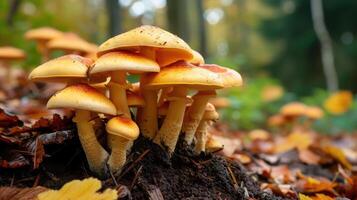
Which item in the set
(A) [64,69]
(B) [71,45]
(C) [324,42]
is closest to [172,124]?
(A) [64,69]

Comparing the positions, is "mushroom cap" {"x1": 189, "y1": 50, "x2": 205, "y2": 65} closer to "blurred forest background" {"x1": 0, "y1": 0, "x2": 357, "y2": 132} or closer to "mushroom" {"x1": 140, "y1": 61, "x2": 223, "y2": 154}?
"mushroom" {"x1": 140, "y1": 61, "x2": 223, "y2": 154}

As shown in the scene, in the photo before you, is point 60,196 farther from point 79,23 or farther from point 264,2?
point 264,2

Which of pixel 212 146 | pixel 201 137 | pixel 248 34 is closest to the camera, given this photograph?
pixel 201 137

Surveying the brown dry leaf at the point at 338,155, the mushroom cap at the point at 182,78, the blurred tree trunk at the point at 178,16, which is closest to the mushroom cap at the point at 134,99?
the mushroom cap at the point at 182,78

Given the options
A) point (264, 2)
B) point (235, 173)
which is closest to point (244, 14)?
point (264, 2)

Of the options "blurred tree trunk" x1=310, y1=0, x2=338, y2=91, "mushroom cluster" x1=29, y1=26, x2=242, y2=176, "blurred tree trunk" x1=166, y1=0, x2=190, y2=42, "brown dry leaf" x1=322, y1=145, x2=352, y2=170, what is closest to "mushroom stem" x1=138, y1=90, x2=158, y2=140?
"mushroom cluster" x1=29, y1=26, x2=242, y2=176

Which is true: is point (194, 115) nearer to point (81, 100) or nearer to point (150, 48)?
point (150, 48)

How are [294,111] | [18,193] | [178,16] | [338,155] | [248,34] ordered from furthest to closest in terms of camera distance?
[248,34] < [178,16] < [294,111] < [338,155] < [18,193]
